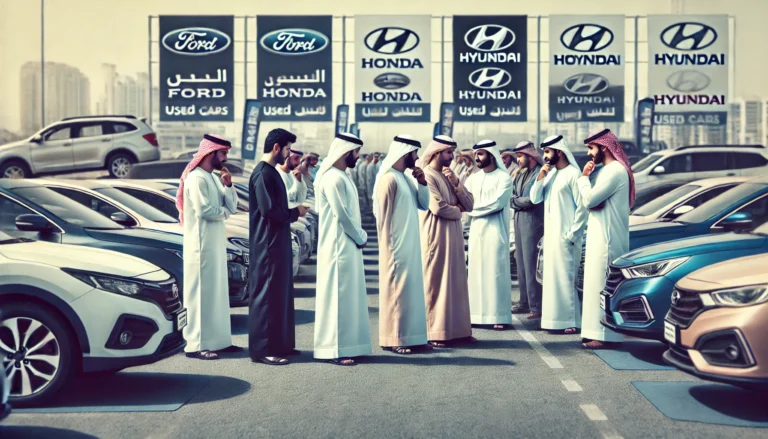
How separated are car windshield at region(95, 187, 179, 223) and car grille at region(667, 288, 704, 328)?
648cm

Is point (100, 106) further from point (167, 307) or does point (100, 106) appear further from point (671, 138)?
point (167, 307)

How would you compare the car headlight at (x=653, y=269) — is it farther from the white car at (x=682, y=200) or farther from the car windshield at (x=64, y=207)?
the car windshield at (x=64, y=207)

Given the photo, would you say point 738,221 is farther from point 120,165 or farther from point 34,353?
point 120,165

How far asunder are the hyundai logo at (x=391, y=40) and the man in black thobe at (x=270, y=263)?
1350cm

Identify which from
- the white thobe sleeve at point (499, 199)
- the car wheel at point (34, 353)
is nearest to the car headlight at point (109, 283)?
the car wheel at point (34, 353)

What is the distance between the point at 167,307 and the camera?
7.21 m

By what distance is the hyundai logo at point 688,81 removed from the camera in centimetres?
2139

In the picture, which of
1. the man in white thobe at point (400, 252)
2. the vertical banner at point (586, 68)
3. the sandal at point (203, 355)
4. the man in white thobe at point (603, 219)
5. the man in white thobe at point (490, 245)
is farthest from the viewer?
the vertical banner at point (586, 68)

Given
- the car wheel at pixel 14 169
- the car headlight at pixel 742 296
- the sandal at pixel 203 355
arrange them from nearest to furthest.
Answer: the car headlight at pixel 742 296
the sandal at pixel 203 355
the car wheel at pixel 14 169

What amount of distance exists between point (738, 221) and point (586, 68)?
12.5 m

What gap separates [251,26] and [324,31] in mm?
1468

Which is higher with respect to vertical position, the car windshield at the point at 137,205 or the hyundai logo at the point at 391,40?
the hyundai logo at the point at 391,40

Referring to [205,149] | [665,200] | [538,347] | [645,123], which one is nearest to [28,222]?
[205,149]

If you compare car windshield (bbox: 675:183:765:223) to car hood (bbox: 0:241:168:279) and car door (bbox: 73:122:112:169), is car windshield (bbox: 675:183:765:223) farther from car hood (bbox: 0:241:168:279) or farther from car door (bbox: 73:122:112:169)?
car door (bbox: 73:122:112:169)
